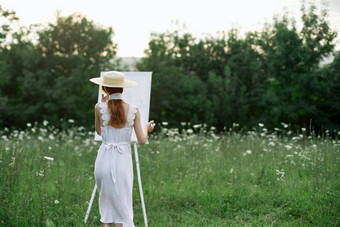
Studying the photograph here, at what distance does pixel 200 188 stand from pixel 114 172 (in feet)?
9.12

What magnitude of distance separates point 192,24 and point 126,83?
28410mm

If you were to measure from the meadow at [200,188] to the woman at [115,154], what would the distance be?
3.20ft

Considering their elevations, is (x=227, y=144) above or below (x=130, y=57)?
below

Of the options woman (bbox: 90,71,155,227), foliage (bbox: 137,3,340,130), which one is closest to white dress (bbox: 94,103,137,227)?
woman (bbox: 90,71,155,227)

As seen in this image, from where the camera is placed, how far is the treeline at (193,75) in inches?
889

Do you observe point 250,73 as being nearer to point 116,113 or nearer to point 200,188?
point 200,188

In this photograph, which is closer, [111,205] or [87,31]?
[111,205]

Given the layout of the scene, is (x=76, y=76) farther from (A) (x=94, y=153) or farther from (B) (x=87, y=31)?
(A) (x=94, y=153)

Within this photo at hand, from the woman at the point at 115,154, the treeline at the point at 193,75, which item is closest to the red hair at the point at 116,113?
the woman at the point at 115,154

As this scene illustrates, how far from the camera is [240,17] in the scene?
3150 cm

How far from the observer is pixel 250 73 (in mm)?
28594

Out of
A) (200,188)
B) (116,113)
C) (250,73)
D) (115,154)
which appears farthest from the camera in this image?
(250,73)

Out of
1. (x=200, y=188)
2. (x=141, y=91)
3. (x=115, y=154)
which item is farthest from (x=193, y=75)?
(x=115, y=154)

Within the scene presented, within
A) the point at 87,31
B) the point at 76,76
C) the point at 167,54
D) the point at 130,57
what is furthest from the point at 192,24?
the point at 76,76
